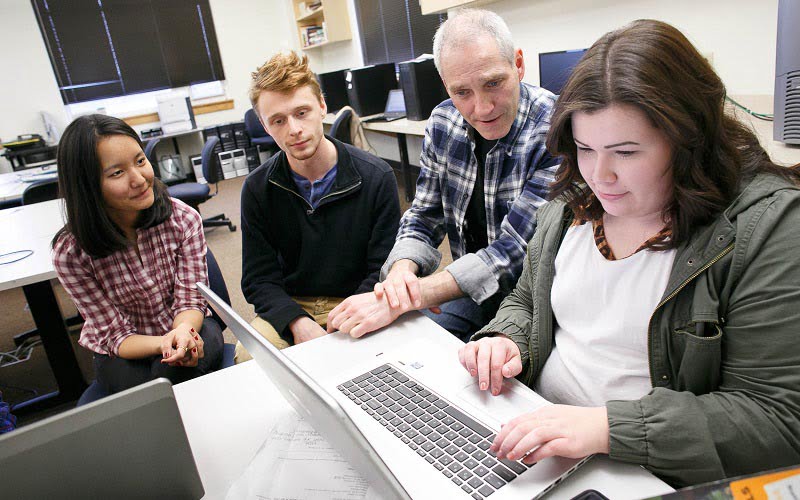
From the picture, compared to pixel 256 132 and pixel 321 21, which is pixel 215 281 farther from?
pixel 321 21

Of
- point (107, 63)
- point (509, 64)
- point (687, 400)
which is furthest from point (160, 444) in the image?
point (107, 63)

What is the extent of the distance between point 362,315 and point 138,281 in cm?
83

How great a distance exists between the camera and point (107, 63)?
6762 mm

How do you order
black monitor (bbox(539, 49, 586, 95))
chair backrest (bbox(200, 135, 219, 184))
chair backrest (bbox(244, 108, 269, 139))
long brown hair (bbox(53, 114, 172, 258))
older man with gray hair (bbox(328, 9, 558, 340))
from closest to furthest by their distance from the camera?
older man with gray hair (bbox(328, 9, 558, 340))
long brown hair (bbox(53, 114, 172, 258))
black monitor (bbox(539, 49, 586, 95))
chair backrest (bbox(200, 135, 219, 184))
chair backrest (bbox(244, 108, 269, 139))

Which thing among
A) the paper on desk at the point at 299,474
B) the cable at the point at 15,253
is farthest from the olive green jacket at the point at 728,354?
the cable at the point at 15,253

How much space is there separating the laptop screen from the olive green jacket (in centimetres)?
436

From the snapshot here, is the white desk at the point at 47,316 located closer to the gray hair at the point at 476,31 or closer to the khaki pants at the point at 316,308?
the khaki pants at the point at 316,308

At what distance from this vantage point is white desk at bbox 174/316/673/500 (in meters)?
0.66

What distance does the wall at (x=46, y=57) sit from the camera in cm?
619

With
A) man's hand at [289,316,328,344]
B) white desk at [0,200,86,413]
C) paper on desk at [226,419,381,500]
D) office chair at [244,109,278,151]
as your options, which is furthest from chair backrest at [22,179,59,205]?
office chair at [244,109,278,151]

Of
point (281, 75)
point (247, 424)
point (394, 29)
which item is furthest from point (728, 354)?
point (394, 29)

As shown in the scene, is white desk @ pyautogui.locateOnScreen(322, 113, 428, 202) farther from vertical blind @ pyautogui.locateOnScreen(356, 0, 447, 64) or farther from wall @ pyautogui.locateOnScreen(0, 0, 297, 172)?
wall @ pyautogui.locateOnScreen(0, 0, 297, 172)

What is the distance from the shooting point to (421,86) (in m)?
4.12

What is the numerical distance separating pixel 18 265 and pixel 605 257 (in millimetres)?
2028
